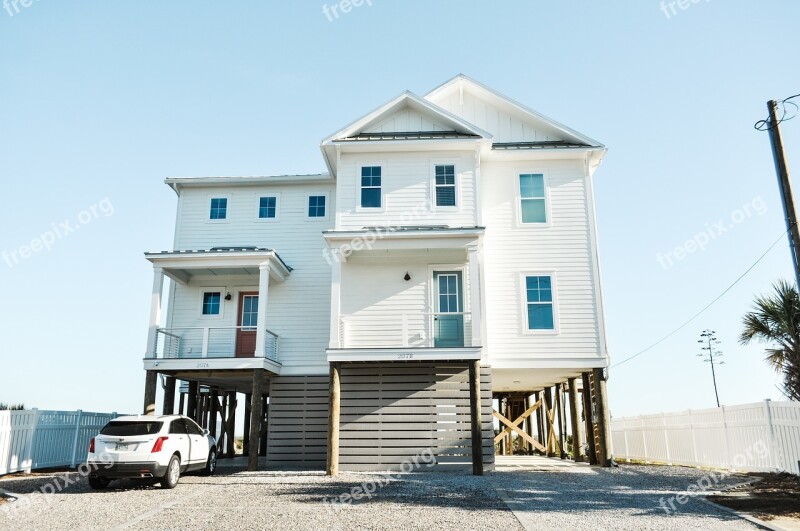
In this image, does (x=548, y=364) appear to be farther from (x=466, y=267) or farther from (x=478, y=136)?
(x=478, y=136)

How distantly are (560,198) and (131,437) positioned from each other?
13.0 meters

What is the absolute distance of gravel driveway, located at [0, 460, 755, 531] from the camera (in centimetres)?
932

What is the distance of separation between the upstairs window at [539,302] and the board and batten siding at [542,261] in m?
0.17

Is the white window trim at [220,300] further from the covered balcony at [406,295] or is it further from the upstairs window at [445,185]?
the upstairs window at [445,185]

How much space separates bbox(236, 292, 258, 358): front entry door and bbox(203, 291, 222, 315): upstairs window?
28.1 inches

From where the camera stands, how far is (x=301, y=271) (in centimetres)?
1989

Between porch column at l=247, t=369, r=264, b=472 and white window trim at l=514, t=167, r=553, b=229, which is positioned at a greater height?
white window trim at l=514, t=167, r=553, b=229

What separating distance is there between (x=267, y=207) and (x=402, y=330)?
6.47m

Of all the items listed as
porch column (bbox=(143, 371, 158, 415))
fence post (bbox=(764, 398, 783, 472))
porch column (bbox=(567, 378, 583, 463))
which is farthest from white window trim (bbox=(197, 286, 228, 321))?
fence post (bbox=(764, 398, 783, 472))

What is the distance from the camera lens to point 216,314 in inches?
779

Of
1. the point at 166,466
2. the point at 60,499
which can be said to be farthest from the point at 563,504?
the point at 60,499

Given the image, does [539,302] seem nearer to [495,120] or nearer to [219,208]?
[495,120]

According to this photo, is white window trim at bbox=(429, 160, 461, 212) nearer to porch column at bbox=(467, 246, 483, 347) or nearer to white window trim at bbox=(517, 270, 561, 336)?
porch column at bbox=(467, 246, 483, 347)

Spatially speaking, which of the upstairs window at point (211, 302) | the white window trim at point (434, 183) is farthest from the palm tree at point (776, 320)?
the upstairs window at point (211, 302)
